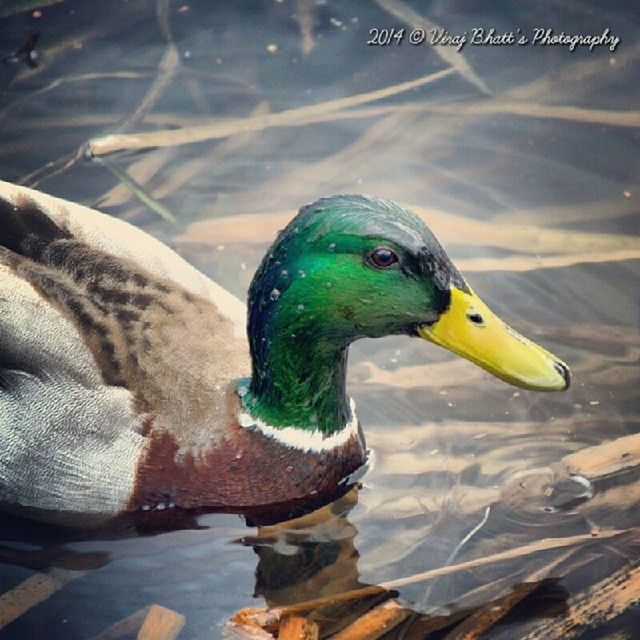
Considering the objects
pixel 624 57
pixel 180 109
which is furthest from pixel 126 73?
pixel 624 57

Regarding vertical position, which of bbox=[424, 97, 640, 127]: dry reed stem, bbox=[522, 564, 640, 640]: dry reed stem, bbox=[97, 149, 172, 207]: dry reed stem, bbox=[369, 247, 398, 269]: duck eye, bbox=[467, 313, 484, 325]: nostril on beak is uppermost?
bbox=[369, 247, 398, 269]: duck eye

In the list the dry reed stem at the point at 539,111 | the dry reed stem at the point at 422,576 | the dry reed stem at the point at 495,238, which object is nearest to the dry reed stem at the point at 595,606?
the dry reed stem at the point at 422,576

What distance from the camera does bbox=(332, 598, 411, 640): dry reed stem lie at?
4.17 m

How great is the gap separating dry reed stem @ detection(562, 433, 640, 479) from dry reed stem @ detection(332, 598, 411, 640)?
863mm

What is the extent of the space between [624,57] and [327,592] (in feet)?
10.6

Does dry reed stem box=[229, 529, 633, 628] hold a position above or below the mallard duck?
below

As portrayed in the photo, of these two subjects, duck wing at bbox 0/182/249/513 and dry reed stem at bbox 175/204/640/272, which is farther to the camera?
dry reed stem at bbox 175/204/640/272

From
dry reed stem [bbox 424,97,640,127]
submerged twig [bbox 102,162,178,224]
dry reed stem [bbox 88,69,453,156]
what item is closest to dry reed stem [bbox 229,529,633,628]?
submerged twig [bbox 102,162,178,224]

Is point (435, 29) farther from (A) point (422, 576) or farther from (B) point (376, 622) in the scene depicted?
(B) point (376, 622)

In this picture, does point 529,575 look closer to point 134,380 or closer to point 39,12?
point 134,380

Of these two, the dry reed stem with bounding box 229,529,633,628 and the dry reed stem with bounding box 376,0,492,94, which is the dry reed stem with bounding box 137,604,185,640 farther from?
the dry reed stem with bounding box 376,0,492,94

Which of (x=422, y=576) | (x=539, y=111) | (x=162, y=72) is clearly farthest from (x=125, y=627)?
(x=539, y=111)

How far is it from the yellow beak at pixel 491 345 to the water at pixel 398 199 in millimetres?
675

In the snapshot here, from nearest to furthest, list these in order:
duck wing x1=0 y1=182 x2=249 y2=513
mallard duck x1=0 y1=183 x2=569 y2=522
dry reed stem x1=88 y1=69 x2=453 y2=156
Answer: mallard duck x1=0 y1=183 x2=569 y2=522 → duck wing x1=0 y1=182 x2=249 y2=513 → dry reed stem x1=88 y1=69 x2=453 y2=156
